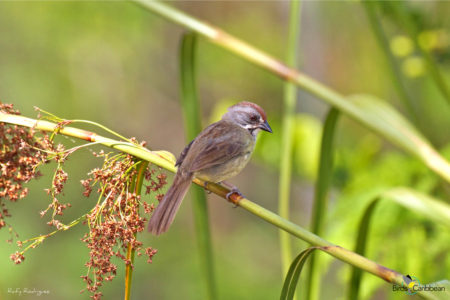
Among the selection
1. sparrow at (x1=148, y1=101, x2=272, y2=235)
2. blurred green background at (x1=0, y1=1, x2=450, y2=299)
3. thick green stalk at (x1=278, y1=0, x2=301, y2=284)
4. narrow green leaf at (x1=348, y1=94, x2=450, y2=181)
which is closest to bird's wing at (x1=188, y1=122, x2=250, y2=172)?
sparrow at (x1=148, y1=101, x2=272, y2=235)

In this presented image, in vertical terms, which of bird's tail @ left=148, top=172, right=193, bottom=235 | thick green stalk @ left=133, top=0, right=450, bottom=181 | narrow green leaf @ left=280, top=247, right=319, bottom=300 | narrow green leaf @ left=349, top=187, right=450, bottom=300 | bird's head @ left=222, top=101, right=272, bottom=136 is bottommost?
narrow green leaf @ left=280, top=247, right=319, bottom=300

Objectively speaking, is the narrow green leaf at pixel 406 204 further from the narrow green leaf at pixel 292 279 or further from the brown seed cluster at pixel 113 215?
the brown seed cluster at pixel 113 215

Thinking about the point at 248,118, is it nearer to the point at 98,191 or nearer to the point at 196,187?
the point at 196,187

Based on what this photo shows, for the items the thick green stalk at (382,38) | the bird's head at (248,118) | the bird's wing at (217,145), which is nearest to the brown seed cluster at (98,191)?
the bird's wing at (217,145)

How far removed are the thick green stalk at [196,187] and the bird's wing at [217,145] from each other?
6 cm

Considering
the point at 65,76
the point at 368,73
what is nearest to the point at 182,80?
the point at 368,73

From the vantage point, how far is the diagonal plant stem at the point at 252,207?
3.73 feet

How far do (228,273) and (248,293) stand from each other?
456 millimetres

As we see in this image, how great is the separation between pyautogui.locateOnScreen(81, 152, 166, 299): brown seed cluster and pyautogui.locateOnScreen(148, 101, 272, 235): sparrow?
0.08 metres

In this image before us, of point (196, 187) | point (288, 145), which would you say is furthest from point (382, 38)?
point (196, 187)

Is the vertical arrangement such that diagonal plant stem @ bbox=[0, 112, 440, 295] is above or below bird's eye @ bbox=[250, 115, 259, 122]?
below

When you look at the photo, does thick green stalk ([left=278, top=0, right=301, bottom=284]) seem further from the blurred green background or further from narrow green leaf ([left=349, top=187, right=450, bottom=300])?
the blurred green background

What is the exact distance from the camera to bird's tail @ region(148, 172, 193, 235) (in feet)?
4.11

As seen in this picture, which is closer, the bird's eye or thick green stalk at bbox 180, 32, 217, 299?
thick green stalk at bbox 180, 32, 217, 299
